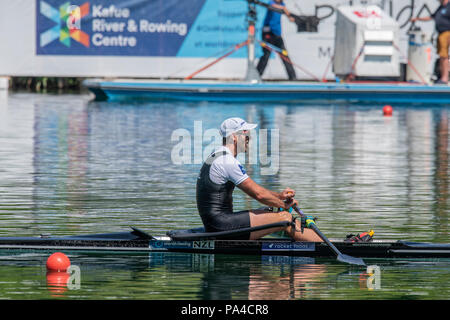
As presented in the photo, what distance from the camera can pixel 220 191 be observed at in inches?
349

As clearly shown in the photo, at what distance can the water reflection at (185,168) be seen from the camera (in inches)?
433

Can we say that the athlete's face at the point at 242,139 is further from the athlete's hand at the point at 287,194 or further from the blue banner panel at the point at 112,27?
the blue banner panel at the point at 112,27

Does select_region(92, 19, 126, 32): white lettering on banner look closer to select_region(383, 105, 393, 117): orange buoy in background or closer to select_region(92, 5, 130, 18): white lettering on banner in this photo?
Result: select_region(92, 5, 130, 18): white lettering on banner

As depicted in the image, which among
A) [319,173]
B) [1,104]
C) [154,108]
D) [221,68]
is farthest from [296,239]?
[221,68]

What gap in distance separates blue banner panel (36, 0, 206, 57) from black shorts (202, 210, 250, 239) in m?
21.7

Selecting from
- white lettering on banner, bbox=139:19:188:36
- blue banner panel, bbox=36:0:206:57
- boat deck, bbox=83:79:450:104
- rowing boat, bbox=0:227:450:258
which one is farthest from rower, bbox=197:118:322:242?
white lettering on banner, bbox=139:19:188:36

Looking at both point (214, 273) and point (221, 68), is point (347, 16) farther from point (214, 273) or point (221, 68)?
point (214, 273)

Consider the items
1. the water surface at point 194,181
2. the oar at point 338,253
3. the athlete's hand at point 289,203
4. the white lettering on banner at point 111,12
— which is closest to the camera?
the water surface at point 194,181

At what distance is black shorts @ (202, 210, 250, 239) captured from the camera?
8.85 metres

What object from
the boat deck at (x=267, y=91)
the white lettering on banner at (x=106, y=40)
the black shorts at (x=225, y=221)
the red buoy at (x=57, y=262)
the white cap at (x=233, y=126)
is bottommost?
the red buoy at (x=57, y=262)

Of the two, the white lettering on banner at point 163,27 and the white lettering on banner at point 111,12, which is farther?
the white lettering on banner at point 163,27

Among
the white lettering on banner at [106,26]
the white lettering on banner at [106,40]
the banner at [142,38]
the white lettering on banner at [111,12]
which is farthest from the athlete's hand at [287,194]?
the white lettering on banner at [111,12]

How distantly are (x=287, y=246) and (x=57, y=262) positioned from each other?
2.07 meters

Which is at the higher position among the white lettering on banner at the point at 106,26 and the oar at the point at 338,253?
the white lettering on banner at the point at 106,26
